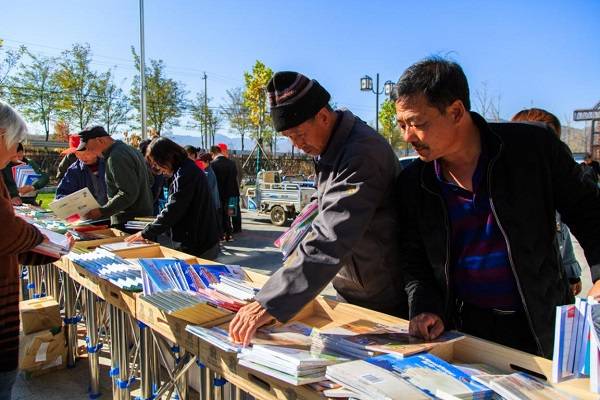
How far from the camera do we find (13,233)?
175 centimetres

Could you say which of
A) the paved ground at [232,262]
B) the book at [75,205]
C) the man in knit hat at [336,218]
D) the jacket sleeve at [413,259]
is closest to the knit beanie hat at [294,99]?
the man in knit hat at [336,218]

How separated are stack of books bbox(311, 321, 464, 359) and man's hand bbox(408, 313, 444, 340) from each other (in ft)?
0.06

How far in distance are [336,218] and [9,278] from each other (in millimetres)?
1348

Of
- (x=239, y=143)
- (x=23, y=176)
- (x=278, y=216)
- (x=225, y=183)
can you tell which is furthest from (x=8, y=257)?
(x=239, y=143)

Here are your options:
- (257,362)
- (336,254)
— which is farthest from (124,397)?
(336,254)

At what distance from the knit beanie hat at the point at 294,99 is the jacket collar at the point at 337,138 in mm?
96

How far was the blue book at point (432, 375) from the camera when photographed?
108cm

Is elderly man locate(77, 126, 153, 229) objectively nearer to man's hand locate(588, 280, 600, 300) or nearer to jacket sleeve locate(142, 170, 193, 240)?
jacket sleeve locate(142, 170, 193, 240)

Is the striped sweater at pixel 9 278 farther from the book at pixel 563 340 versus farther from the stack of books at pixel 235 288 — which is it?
the book at pixel 563 340

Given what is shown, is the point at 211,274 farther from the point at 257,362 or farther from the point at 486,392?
the point at 486,392

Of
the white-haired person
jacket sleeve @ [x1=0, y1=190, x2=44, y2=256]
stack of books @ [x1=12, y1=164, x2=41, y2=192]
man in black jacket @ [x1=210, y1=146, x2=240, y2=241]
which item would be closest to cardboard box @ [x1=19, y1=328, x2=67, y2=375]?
the white-haired person

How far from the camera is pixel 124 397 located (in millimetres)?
2564

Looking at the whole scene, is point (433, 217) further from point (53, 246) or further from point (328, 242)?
point (53, 246)

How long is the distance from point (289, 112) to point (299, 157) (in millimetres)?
27206
